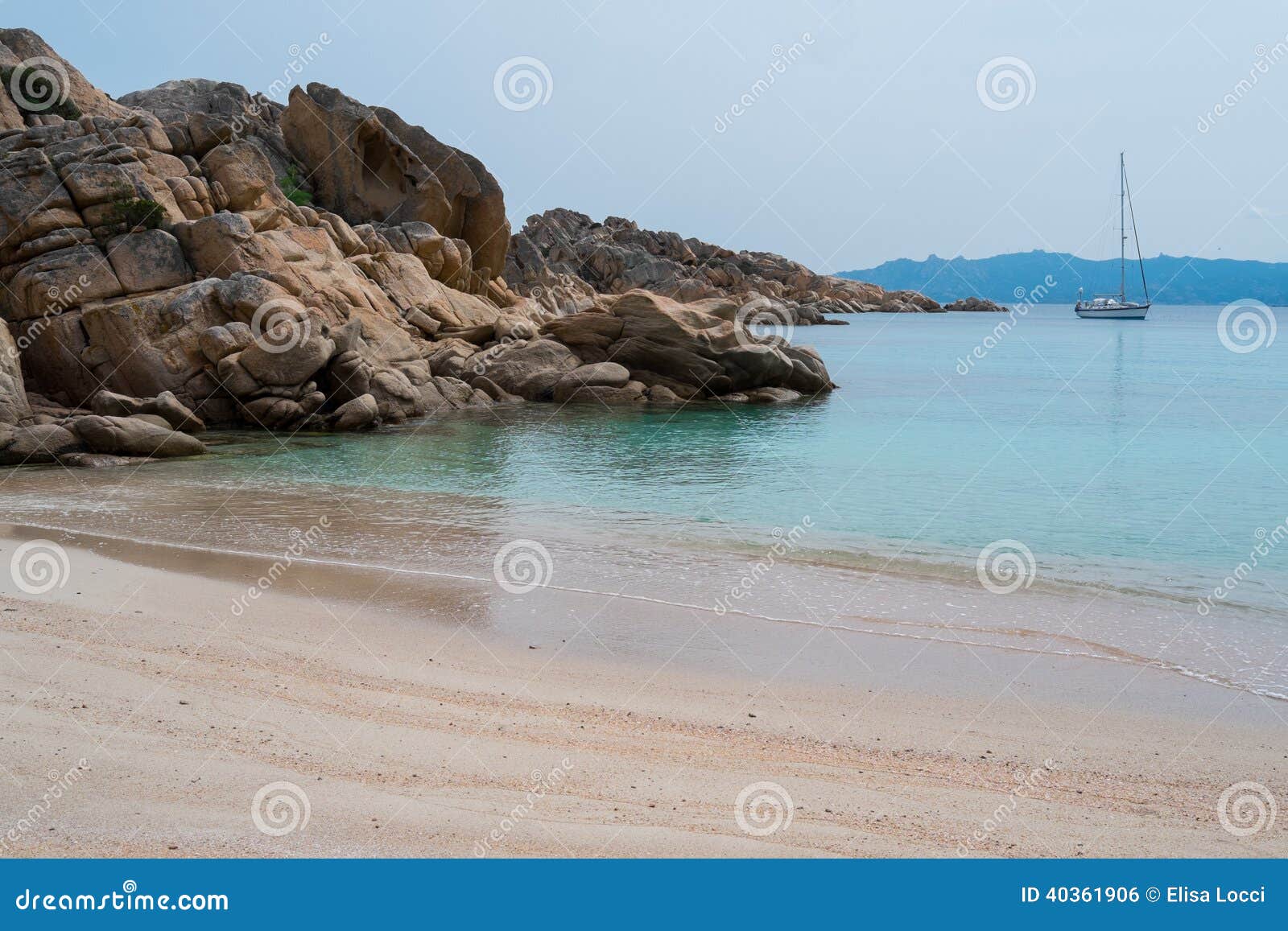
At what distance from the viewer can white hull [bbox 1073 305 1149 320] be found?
107562 mm

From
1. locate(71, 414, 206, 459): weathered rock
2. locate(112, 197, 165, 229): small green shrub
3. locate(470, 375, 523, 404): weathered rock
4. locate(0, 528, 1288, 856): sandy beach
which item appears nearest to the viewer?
locate(0, 528, 1288, 856): sandy beach

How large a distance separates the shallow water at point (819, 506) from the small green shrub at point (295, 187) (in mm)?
13935

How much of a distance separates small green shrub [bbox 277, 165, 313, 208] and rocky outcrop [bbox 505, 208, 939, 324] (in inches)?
1302

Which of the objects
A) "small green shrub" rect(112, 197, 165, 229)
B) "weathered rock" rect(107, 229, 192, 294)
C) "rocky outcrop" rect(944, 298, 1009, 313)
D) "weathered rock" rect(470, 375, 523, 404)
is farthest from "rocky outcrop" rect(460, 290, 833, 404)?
"rocky outcrop" rect(944, 298, 1009, 313)

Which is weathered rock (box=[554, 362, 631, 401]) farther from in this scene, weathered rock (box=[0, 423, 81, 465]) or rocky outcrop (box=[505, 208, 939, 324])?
rocky outcrop (box=[505, 208, 939, 324])

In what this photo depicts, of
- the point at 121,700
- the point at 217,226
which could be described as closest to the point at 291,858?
the point at 121,700

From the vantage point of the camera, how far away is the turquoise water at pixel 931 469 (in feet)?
42.4

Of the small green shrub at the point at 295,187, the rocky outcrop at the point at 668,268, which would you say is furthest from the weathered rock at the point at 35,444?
the rocky outcrop at the point at 668,268

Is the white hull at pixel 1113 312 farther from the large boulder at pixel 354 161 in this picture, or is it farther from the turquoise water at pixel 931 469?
the large boulder at pixel 354 161

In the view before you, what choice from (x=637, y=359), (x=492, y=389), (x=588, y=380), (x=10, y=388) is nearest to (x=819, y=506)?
(x=10, y=388)

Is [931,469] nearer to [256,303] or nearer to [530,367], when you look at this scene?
[530,367]

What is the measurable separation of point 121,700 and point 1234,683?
777 centimetres

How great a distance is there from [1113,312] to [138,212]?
105 meters

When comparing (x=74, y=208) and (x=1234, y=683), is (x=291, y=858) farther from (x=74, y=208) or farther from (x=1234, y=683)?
(x=74, y=208)
